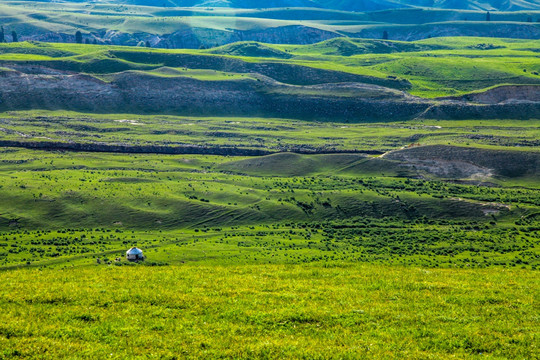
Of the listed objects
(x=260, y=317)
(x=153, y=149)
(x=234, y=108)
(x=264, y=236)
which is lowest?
(x=264, y=236)

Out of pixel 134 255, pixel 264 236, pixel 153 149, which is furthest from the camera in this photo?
pixel 153 149

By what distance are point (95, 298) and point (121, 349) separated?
676cm

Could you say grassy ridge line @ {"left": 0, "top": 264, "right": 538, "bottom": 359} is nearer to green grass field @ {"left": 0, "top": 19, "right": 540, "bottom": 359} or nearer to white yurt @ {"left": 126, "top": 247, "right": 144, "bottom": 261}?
green grass field @ {"left": 0, "top": 19, "right": 540, "bottom": 359}

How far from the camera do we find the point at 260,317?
26375 mm

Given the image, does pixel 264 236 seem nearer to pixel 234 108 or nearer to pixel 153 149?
pixel 153 149

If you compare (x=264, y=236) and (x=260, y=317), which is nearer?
(x=260, y=317)

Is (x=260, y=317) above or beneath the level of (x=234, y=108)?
above

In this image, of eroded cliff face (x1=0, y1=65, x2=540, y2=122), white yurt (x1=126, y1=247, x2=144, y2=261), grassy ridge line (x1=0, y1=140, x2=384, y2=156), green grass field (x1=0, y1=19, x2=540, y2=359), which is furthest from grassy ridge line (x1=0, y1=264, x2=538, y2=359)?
eroded cliff face (x1=0, y1=65, x2=540, y2=122)

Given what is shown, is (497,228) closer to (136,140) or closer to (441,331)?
(441,331)

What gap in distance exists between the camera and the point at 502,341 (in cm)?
2430

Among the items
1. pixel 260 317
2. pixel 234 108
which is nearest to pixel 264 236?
pixel 260 317

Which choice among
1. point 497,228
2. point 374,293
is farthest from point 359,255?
point 374,293

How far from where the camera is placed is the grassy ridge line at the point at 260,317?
22.8 m

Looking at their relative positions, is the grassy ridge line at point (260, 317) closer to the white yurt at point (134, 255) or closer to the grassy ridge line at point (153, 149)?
the white yurt at point (134, 255)
